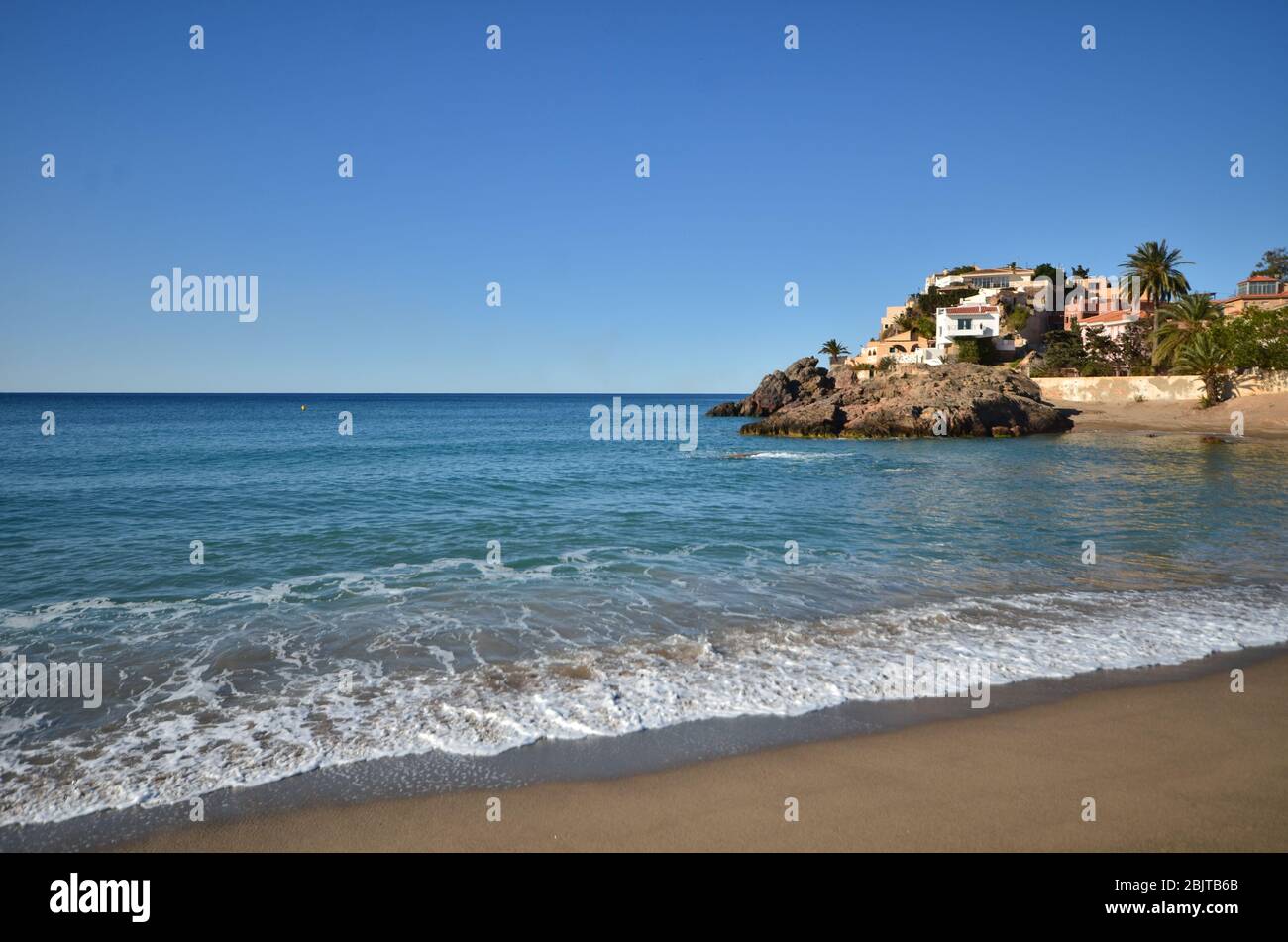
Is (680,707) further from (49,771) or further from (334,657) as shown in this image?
(49,771)

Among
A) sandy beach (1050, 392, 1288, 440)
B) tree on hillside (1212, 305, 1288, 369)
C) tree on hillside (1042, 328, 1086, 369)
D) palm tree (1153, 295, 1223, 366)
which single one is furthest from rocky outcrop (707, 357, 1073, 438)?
tree on hillside (1042, 328, 1086, 369)

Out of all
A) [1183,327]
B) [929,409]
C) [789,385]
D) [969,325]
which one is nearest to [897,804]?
[929,409]

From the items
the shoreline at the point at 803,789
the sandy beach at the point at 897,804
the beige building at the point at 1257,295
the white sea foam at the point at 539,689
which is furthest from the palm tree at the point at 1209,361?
the sandy beach at the point at 897,804

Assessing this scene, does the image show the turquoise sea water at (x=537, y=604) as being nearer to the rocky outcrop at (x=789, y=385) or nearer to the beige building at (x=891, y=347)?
the rocky outcrop at (x=789, y=385)

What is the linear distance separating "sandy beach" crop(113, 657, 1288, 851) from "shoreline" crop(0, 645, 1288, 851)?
2 centimetres

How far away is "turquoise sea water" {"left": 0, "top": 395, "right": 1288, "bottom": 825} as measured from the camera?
681 cm

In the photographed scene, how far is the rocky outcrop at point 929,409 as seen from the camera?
50719 millimetres

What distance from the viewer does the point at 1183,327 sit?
56.1 metres

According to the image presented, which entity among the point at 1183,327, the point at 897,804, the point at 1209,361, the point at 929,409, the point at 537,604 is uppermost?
the point at 1183,327

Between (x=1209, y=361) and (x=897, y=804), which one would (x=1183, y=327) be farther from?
(x=897, y=804)

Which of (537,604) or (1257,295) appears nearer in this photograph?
(537,604)

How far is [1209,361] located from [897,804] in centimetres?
5896
